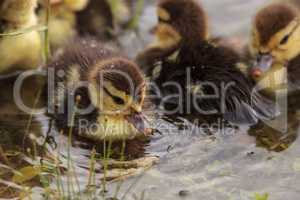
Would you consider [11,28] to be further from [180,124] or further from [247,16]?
[247,16]

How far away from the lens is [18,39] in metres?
2.93

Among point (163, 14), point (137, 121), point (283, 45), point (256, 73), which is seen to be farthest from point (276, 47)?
point (137, 121)

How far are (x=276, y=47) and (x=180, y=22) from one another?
394 millimetres

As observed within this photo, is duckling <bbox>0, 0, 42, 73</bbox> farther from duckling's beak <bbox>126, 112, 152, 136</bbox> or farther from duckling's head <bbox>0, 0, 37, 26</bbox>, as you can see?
duckling's beak <bbox>126, 112, 152, 136</bbox>

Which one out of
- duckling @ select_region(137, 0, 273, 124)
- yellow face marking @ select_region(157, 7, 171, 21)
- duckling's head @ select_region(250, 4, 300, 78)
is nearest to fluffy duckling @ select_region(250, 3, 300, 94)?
duckling's head @ select_region(250, 4, 300, 78)

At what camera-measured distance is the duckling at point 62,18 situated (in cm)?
319

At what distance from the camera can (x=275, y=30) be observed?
2.77 meters

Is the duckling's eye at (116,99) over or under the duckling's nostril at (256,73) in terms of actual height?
under

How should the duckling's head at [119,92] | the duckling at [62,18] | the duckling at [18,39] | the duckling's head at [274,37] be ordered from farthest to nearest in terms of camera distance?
the duckling at [62,18] → the duckling at [18,39] → the duckling's head at [274,37] → the duckling's head at [119,92]

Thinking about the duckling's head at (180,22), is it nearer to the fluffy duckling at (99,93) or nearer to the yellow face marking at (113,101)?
the fluffy duckling at (99,93)

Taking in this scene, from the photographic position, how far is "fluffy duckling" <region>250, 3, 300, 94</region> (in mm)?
2754

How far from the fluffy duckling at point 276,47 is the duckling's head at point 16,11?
0.92 m

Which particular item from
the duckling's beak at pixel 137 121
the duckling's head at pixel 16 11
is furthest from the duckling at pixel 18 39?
the duckling's beak at pixel 137 121

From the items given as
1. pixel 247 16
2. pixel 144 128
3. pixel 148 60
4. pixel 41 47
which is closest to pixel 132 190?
pixel 144 128
